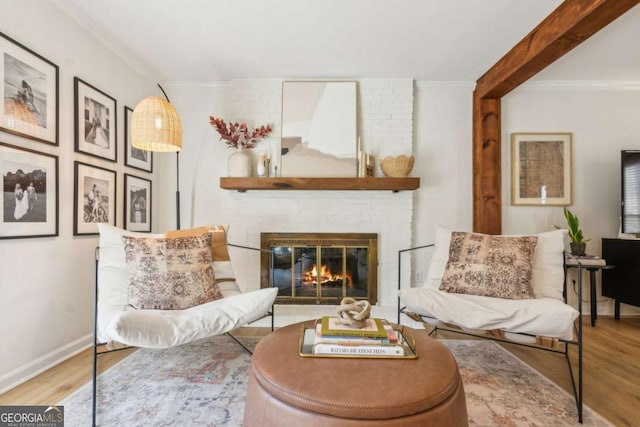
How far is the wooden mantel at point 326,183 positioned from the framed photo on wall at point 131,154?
743 mm

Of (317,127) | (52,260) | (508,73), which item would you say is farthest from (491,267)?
(52,260)

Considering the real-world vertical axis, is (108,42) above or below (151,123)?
above

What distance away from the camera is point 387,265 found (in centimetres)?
315

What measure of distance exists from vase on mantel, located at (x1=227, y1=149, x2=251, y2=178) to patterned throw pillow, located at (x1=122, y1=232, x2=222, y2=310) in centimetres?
111

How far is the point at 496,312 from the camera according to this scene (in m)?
1.73

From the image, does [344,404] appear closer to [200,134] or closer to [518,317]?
[518,317]

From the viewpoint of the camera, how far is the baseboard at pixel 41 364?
5.59 ft

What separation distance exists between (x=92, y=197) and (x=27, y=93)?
0.75 m

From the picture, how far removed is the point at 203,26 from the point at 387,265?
2497mm

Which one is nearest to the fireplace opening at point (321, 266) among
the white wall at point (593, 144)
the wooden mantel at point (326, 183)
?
the wooden mantel at point (326, 183)

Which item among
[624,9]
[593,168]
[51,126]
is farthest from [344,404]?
[593,168]

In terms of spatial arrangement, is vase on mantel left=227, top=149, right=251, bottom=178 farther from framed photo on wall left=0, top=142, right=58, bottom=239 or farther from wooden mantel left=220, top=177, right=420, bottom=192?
framed photo on wall left=0, top=142, right=58, bottom=239

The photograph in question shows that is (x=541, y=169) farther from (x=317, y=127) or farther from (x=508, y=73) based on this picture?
(x=317, y=127)

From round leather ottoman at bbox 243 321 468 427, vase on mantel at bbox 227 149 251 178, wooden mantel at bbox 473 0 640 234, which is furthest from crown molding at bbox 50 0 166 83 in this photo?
wooden mantel at bbox 473 0 640 234
